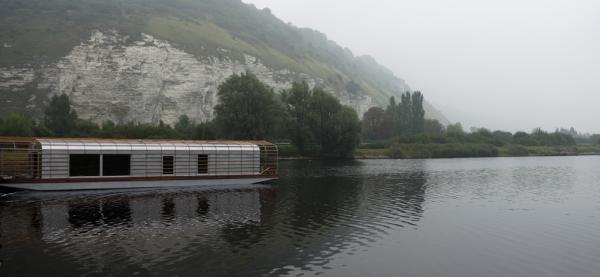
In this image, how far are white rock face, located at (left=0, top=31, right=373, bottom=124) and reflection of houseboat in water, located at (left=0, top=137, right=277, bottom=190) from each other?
109m

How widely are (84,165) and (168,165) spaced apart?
26.9 ft

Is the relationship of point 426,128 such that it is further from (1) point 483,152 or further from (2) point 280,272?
(2) point 280,272

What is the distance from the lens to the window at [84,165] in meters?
42.9

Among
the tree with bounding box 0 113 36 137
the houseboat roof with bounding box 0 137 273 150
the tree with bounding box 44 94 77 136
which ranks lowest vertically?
the houseboat roof with bounding box 0 137 273 150

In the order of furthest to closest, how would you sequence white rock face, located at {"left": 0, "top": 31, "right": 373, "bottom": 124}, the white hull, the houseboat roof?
white rock face, located at {"left": 0, "top": 31, "right": 373, "bottom": 124} < the houseboat roof < the white hull

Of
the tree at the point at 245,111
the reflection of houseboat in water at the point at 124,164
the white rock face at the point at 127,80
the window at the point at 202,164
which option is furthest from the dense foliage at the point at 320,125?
the window at the point at 202,164

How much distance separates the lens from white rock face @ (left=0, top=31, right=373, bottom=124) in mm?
147125

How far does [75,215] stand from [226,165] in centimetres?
2152

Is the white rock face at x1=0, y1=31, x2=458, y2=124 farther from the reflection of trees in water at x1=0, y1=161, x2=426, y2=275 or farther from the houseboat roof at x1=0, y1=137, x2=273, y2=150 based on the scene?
the reflection of trees in water at x1=0, y1=161, x2=426, y2=275

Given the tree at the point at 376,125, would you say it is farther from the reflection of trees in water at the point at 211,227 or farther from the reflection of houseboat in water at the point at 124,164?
the reflection of trees in water at the point at 211,227

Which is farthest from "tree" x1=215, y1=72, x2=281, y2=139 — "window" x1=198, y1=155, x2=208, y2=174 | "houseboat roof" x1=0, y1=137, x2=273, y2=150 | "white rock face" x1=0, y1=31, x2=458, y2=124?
"window" x1=198, y1=155, x2=208, y2=174

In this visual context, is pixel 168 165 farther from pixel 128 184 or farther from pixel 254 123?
pixel 254 123

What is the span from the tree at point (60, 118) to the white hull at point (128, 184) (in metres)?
79.8

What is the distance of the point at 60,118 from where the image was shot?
115 metres
